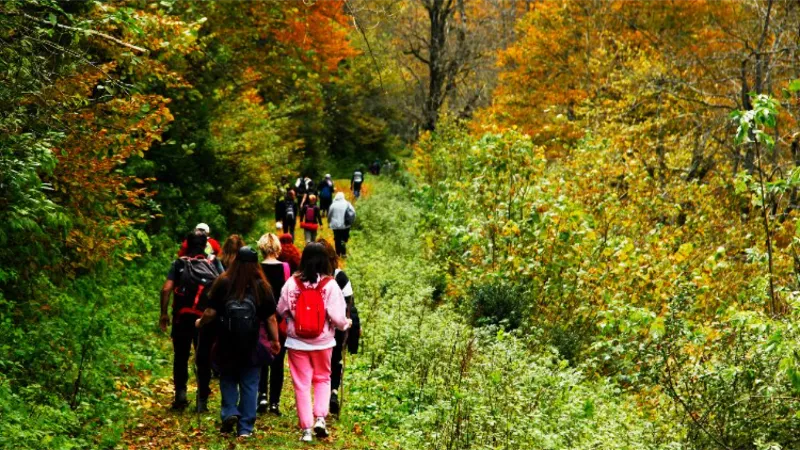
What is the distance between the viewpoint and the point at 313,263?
310 inches

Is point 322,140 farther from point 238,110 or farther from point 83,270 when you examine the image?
point 83,270

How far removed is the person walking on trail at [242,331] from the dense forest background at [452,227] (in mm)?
1173

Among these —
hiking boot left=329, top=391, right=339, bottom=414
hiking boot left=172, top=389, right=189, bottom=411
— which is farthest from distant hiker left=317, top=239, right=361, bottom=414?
hiking boot left=172, top=389, right=189, bottom=411

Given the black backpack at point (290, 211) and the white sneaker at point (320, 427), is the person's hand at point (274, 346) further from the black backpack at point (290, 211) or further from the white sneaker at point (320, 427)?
the black backpack at point (290, 211)

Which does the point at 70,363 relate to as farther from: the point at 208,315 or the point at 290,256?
the point at 290,256

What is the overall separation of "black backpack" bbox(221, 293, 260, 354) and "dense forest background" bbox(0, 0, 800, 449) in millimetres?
1460

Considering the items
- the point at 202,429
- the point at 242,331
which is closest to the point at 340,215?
the point at 202,429

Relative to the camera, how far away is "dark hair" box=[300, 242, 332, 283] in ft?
25.8

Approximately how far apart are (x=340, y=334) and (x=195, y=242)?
1.82m

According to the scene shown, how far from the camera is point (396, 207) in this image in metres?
31.2

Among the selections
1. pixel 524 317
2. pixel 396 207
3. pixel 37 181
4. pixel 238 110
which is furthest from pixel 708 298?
pixel 396 207

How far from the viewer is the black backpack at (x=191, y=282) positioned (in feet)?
28.9

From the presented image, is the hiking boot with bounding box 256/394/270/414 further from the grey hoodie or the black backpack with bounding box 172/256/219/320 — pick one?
the grey hoodie

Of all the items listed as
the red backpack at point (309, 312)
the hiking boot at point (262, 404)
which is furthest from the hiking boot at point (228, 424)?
the red backpack at point (309, 312)
